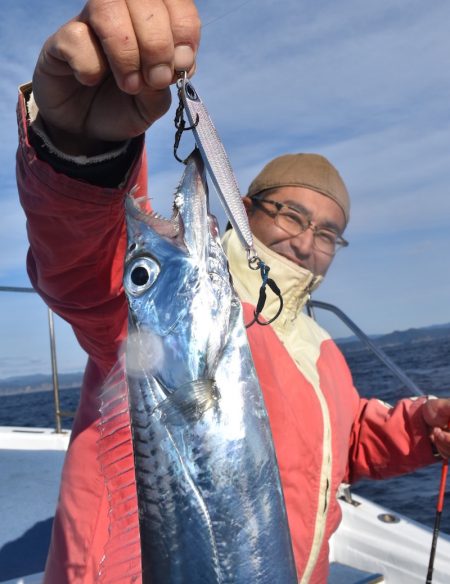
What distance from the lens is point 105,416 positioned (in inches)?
54.9

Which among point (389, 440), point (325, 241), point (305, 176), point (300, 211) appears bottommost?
point (389, 440)

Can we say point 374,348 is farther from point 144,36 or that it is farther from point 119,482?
point 144,36

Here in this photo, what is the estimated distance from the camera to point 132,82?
118cm

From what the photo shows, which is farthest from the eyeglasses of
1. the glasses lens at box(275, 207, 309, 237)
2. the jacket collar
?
the jacket collar

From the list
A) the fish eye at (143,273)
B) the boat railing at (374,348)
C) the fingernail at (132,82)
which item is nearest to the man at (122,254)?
the fingernail at (132,82)

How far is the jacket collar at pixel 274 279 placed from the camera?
90.6 inches

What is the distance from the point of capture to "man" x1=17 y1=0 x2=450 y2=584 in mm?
1181

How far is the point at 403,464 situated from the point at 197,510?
1857 millimetres

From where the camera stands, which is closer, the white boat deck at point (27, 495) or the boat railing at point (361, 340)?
the boat railing at point (361, 340)

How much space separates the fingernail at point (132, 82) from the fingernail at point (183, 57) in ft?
0.30

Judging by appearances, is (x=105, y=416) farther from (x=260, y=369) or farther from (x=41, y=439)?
(x=41, y=439)

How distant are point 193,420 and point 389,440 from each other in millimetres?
1795

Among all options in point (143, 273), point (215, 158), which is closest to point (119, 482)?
point (143, 273)

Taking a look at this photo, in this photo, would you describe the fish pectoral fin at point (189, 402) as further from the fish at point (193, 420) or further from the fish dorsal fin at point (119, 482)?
the fish dorsal fin at point (119, 482)
